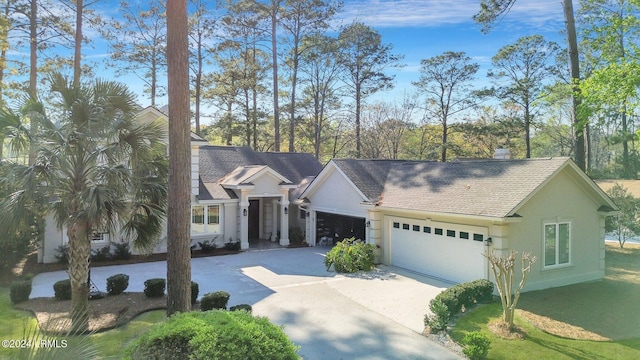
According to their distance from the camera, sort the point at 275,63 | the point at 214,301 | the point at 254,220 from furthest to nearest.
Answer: the point at 275,63 → the point at 254,220 → the point at 214,301

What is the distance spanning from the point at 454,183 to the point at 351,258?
491 cm

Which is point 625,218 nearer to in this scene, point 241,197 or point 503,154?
point 503,154

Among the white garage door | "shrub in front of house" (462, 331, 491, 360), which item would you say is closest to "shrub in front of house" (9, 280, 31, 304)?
"shrub in front of house" (462, 331, 491, 360)

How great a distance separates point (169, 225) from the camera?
25.0ft

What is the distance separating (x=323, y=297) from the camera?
1191cm

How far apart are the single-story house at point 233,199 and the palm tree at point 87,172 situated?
784 cm

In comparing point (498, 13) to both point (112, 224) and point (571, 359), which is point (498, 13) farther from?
point (112, 224)

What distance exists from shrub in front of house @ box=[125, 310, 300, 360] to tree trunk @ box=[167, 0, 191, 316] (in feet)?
7.35

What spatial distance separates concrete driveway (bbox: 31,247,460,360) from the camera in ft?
27.9

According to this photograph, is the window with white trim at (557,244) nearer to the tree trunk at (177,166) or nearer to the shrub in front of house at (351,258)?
the shrub in front of house at (351,258)

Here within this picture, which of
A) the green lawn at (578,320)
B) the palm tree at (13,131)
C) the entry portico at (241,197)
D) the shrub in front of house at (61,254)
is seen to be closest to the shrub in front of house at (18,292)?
the palm tree at (13,131)

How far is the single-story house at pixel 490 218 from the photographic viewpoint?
12.2 m

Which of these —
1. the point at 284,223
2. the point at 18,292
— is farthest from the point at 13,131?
the point at 284,223

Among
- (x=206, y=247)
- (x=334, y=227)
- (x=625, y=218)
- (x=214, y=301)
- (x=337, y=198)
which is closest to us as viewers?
(x=214, y=301)
